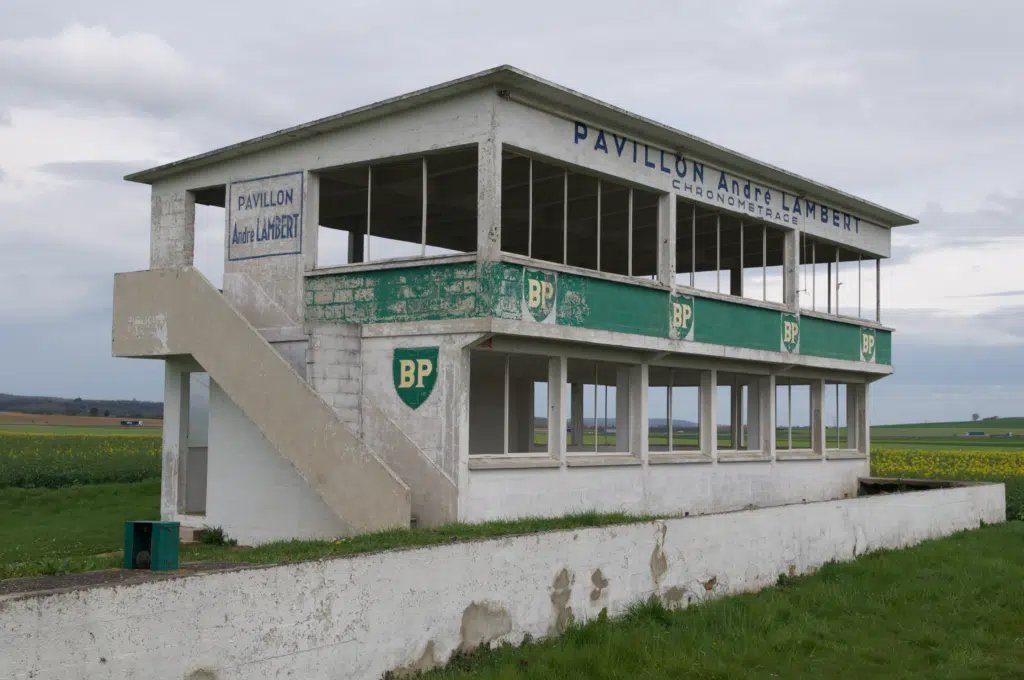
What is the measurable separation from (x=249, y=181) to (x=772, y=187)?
11.5 m

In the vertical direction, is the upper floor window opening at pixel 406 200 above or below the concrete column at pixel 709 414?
above

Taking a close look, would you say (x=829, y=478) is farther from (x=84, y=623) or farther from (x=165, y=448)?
(x=84, y=623)

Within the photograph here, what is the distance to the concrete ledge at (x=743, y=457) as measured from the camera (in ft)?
72.6

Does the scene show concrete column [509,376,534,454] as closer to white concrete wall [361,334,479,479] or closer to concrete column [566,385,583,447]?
concrete column [566,385,583,447]

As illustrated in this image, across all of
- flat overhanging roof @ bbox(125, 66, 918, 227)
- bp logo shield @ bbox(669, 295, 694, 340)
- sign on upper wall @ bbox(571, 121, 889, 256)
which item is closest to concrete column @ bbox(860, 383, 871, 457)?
sign on upper wall @ bbox(571, 121, 889, 256)

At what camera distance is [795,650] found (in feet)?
35.6

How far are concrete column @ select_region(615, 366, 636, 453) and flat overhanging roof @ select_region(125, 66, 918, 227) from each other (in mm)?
4426

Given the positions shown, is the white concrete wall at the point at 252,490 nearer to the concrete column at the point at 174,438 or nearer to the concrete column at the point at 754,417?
the concrete column at the point at 174,438

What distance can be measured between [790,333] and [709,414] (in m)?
3.59

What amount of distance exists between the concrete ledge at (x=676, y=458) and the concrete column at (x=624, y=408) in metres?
0.60

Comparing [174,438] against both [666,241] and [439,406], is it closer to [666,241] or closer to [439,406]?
[439,406]

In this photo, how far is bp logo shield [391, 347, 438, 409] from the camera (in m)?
16.2

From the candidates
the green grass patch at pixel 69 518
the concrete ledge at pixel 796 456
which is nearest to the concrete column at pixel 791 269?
the concrete ledge at pixel 796 456

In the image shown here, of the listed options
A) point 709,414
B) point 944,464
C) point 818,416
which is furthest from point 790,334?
point 944,464
